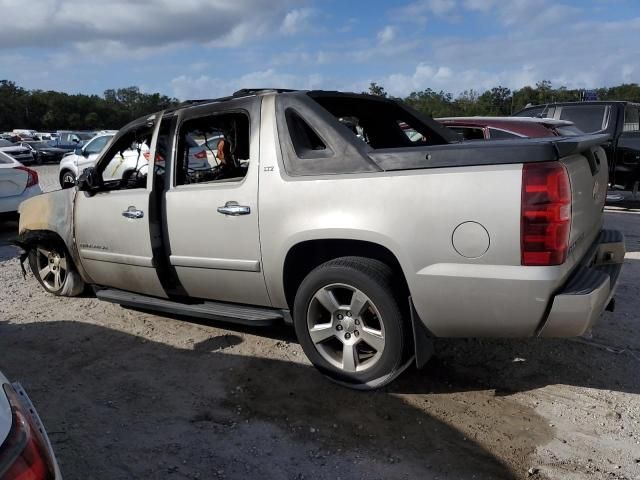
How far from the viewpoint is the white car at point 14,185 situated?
27.8 feet

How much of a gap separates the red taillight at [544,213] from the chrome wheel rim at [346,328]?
0.96m

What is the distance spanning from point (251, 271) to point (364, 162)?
3.63 ft

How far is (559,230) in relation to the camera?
2.77m

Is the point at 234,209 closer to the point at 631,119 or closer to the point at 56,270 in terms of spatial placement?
the point at 56,270

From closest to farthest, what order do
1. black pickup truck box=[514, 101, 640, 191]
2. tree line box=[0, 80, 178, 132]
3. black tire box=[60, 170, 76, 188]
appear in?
black pickup truck box=[514, 101, 640, 191] → black tire box=[60, 170, 76, 188] → tree line box=[0, 80, 178, 132]

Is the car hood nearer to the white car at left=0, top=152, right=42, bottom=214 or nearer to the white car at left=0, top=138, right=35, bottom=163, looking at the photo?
the white car at left=0, top=152, right=42, bottom=214

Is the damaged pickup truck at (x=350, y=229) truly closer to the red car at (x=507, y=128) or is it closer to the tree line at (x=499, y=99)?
the red car at (x=507, y=128)

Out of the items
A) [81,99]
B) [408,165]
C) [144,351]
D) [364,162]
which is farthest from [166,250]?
[81,99]

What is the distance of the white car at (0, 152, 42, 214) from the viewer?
27.8ft

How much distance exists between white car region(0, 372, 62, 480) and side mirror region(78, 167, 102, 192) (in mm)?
3133

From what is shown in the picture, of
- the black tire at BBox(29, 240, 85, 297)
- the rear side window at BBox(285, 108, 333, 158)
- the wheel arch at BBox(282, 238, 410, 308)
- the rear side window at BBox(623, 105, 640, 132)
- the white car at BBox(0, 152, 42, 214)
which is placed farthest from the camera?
the rear side window at BBox(623, 105, 640, 132)

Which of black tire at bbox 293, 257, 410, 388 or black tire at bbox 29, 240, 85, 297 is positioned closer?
black tire at bbox 293, 257, 410, 388

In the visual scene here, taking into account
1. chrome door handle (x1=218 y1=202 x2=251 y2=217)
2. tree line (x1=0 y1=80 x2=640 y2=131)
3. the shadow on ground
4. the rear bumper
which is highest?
tree line (x1=0 y1=80 x2=640 y2=131)

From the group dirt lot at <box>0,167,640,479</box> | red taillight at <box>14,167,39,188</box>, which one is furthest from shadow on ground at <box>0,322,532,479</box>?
red taillight at <box>14,167,39,188</box>
